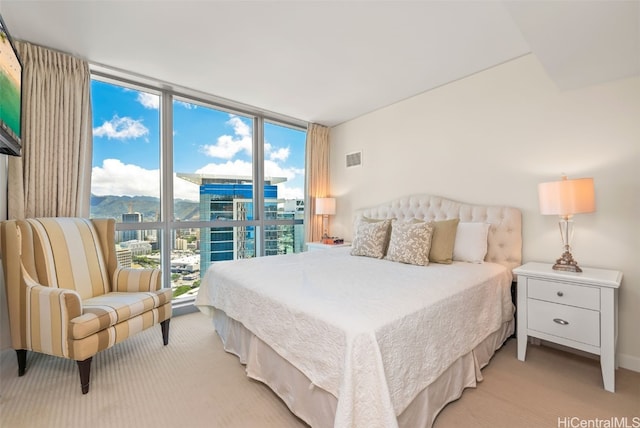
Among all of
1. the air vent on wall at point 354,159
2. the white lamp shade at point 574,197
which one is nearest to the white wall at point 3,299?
the air vent on wall at point 354,159

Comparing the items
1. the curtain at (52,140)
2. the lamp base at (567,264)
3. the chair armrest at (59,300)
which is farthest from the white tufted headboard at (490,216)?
the curtain at (52,140)

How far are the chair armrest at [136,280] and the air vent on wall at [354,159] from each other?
115 inches

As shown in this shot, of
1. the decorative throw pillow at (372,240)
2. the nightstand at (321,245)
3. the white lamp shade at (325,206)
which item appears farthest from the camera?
the white lamp shade at (325,206)

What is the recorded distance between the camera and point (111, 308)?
6.30 feet

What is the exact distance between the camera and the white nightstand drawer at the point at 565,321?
1810mm

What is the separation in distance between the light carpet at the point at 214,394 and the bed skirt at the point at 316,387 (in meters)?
0.08

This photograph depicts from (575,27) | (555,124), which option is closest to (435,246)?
(555,124)

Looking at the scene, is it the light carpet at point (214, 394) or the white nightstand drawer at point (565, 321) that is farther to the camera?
the white nightstand drawer at point (565, 321)

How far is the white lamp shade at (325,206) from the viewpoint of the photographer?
4242mm

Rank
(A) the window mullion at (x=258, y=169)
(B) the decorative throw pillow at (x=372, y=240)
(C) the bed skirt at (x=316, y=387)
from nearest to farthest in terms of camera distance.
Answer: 1. (C) the bed skirt at (x=316, y=387)
2. (B) the decorative throw pillow at (x=372, y=240)
3. (A) the window mullion at (x=258, y=169)

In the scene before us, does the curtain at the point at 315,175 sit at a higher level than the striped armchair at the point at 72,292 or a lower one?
higher

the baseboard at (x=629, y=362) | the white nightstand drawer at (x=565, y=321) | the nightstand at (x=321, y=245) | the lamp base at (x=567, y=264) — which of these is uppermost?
the lamp base at (x=567, y=264)

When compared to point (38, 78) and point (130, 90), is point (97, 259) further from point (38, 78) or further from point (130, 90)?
point (130, 90)

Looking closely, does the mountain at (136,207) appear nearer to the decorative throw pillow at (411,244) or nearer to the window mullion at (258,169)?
the window mullion at (258,169)
